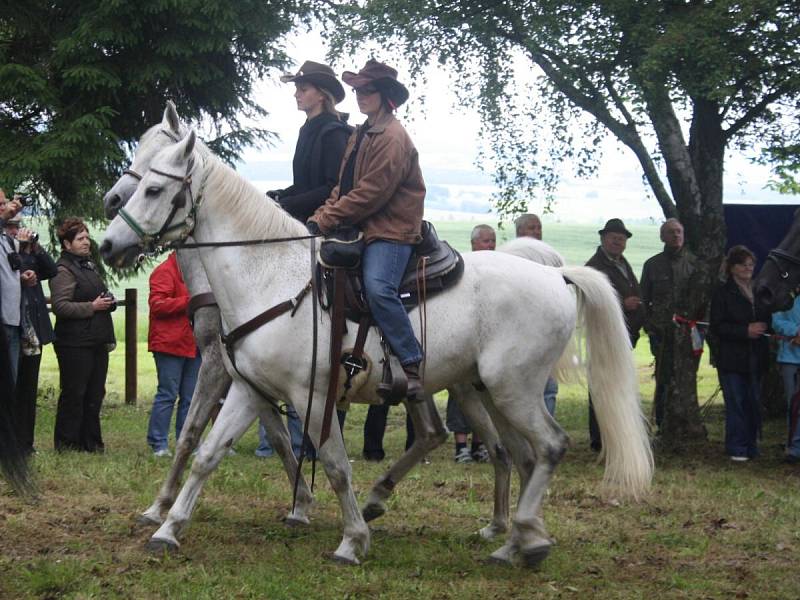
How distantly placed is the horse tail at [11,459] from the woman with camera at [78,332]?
4.08 m

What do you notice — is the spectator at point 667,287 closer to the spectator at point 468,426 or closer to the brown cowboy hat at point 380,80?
the spectator at point 468,426

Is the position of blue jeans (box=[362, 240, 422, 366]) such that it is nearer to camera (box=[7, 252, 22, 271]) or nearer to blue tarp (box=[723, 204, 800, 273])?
camera (box=[7, 252, 22, 271])

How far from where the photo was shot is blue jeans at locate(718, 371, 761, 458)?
11.2 meters

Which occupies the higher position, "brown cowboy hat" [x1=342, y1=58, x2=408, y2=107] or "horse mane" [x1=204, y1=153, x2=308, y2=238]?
"brown cowboy hat" [x1=342, y1=58, x2=408, y2=107]

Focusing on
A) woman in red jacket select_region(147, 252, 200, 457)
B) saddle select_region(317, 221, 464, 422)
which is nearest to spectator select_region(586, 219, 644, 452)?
woman in red jacket select_region(147, 252, 200, 457)

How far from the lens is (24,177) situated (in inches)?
521

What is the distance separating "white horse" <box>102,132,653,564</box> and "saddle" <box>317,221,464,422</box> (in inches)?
3.1

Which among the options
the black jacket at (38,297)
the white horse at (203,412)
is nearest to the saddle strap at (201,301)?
the white horse at (203,412)

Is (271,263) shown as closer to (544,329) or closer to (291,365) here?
(291,365)

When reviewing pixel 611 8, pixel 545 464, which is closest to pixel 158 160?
pixel 545 464

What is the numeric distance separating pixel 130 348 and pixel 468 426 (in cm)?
659

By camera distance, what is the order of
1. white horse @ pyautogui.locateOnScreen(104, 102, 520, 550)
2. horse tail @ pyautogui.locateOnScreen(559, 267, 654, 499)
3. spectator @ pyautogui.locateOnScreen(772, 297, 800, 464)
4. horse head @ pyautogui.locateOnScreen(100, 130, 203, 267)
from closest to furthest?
1. horse head @ pyautogui.locateOnScreen(100, 130, 203, 267)
2. horse tail @ pyautogui.locateOnScreen(559, 267, 654, 499)
3. white horse @ pyautogui.locateOnScreen(104, 102, 520, 550)
4. spectator @ pyautogui.locateOnScreen(772, 297, 800, 464)

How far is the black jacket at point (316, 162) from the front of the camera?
744cm

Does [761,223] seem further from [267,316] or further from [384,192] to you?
[267,316]
